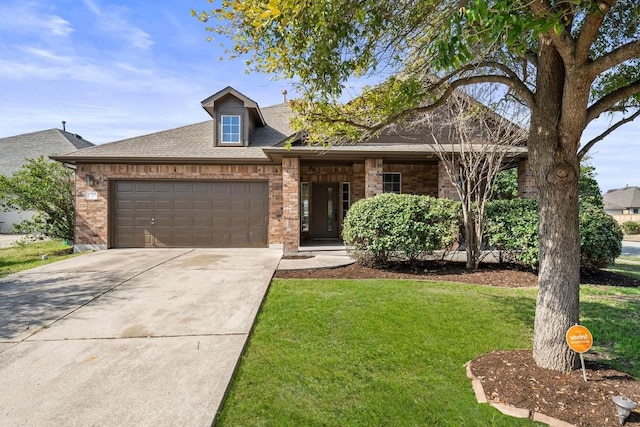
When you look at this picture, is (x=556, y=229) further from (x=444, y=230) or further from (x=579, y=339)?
(x=444, y=230)

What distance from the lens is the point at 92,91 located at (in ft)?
36.3

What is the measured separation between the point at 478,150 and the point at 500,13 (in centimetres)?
682

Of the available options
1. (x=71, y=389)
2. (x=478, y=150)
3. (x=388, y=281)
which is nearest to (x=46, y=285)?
(x=71, y=389)

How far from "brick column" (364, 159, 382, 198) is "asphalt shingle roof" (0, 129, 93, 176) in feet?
68.3

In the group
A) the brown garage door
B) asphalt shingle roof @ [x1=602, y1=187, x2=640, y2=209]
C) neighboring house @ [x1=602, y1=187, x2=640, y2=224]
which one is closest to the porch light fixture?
the brown garage door

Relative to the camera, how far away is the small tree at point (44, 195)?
10.3m

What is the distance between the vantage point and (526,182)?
34.6ft

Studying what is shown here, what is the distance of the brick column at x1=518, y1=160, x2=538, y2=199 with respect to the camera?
410 inches

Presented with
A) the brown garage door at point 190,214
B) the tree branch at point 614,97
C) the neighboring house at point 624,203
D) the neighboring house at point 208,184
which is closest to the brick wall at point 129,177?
the neighboring house at point 208,184

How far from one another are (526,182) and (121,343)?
462 inches

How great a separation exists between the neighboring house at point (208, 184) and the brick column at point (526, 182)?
3 cm

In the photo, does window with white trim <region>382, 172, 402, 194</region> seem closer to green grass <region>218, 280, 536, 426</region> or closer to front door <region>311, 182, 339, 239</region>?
front door <region>311, 182, 339, 239</region>

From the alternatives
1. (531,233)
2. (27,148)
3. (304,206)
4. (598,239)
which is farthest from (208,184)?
(27,148)

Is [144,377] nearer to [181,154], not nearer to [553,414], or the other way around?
[553,414]
